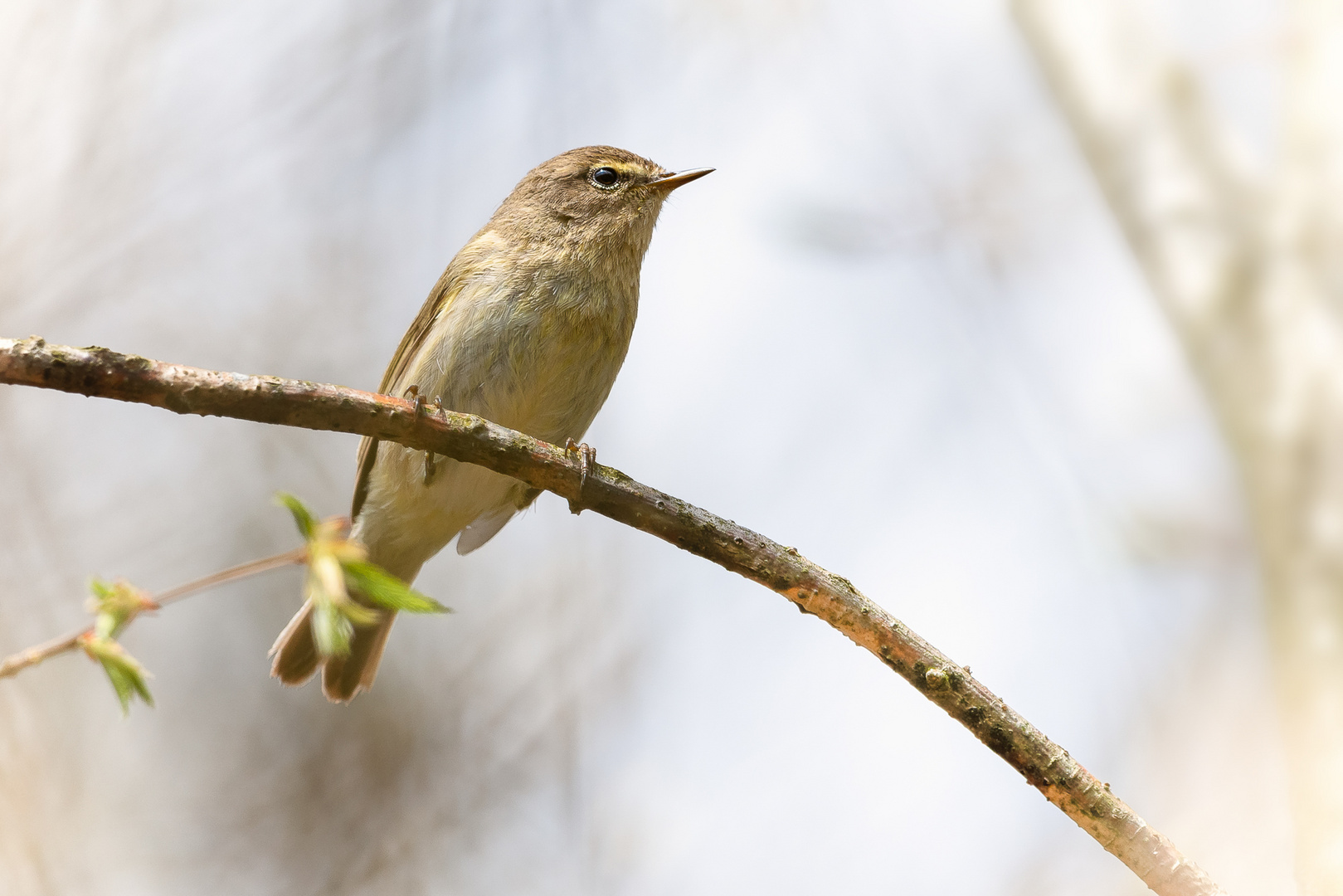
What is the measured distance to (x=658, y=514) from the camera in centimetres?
268

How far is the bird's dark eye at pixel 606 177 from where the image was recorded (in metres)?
5.03

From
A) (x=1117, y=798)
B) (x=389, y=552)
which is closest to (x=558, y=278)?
(x=389, y=552)

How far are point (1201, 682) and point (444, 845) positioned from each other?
12.9 feet

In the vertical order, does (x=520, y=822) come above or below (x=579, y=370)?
below

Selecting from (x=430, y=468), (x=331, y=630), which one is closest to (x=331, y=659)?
(x=430, y=468)

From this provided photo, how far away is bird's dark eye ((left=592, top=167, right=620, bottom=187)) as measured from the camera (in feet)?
16.5

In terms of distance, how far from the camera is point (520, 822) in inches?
220

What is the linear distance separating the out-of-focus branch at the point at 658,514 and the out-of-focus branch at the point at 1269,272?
4.65ft

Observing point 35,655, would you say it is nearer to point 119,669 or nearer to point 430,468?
point 119,669

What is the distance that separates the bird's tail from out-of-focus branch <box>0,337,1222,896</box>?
176 centimetres

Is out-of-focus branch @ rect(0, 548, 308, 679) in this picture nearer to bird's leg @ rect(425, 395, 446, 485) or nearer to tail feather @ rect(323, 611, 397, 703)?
bird's leg @ rect(425, 395, 446, 485)

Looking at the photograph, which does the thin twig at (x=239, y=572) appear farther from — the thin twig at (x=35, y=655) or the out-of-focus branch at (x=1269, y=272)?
the out-of-focus branch at (x=1269, y=272)

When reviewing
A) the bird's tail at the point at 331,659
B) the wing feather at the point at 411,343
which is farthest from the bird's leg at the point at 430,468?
the bird's tail at the point at 331,659

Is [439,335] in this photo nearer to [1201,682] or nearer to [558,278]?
[558,278]
